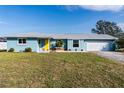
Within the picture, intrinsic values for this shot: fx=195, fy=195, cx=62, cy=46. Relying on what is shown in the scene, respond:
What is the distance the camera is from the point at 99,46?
2995cm

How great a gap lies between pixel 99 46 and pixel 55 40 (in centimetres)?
683

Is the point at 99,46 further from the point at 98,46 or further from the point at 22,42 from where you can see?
the point at 22,42

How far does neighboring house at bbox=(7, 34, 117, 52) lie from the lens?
2628 cm

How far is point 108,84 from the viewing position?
766 cm

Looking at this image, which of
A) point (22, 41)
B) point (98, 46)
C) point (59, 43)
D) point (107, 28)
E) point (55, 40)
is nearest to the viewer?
point (22, 41)

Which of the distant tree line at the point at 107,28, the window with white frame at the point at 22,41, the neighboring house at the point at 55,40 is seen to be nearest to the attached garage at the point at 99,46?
the neighboring house at the point at 55,40

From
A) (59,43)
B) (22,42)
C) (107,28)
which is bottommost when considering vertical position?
(59,43)

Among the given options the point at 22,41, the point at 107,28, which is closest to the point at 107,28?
the point at 107,28

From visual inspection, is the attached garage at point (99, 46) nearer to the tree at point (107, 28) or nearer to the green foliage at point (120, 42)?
the green foliage at point (120, 42)

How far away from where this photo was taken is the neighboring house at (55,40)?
2628cm

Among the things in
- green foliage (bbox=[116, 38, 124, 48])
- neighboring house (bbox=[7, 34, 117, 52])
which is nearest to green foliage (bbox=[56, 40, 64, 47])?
neighboring house (bbox=[7, 34, 117, 52])

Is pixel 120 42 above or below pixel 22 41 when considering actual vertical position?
below
